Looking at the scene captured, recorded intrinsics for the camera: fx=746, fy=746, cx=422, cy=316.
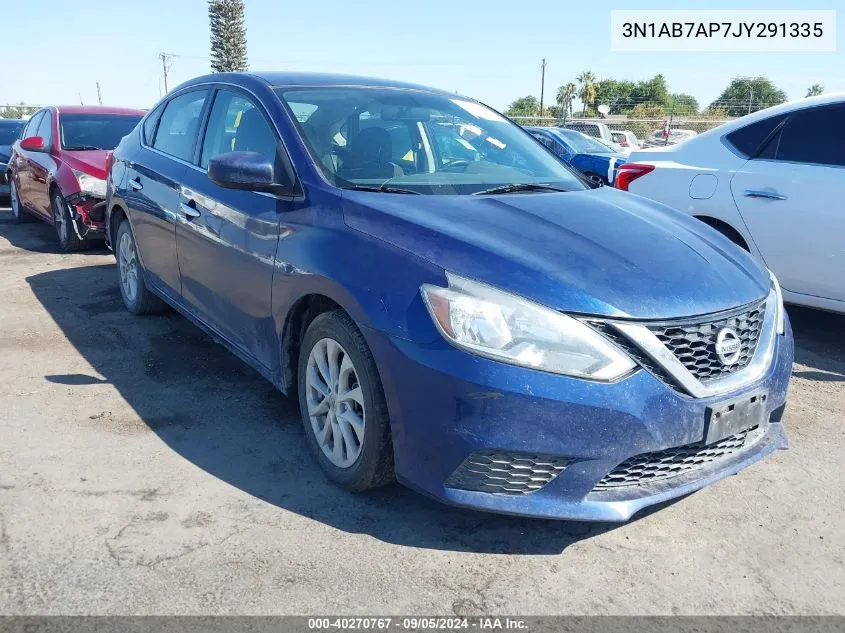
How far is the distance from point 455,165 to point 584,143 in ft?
42.7

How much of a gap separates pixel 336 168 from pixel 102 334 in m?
2.67

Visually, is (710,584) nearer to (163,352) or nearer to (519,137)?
(519,137)

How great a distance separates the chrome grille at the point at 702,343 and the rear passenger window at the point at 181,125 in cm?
294

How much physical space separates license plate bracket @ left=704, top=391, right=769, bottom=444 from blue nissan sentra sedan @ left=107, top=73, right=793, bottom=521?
1 centimetres

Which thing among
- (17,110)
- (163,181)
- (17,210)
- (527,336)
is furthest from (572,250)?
(17,110)

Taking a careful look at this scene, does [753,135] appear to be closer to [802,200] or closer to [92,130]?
[802,200]

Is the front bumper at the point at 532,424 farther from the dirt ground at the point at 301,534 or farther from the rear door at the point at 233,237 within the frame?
the rear door at the point at 233,237

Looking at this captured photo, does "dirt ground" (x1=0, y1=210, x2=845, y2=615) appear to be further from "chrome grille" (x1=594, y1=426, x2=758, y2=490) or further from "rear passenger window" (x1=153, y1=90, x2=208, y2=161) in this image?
"rear passenger window" (x1=153, y1=90, x2=208, y2=161)

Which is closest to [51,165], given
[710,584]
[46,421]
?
[46,421]

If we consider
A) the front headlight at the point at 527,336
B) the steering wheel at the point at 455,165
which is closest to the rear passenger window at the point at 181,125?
the steering wheel at the point at 455,165

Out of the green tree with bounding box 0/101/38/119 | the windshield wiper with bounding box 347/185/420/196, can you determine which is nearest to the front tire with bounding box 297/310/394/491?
the windshield wiper with bounding box 347/185/420/196

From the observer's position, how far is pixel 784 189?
4.93 metres

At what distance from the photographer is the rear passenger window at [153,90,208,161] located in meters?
4.34

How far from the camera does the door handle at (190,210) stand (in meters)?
3.96
